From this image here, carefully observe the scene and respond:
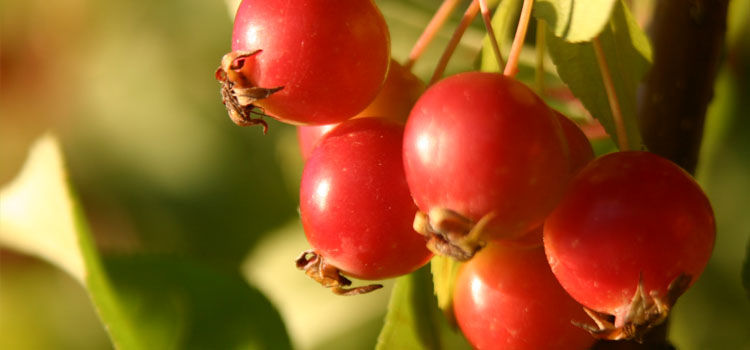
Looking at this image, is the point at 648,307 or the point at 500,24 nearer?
the point at 648,307

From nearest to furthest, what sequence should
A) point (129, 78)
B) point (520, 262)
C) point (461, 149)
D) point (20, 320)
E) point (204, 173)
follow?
point (461, 149)
point (520, 262)
point (20, 320)
point (204, 173)
point (129, 78)

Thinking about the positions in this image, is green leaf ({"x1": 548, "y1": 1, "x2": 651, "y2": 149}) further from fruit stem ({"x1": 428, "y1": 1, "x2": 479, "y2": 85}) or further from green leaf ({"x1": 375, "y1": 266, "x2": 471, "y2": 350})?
green leaf ({"x1": 375, "y1": 266, "x2": 471, "y2": 350})

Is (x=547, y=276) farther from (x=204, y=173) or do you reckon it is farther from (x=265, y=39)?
(x=204, y=173)

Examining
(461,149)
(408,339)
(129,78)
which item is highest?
(461,149)

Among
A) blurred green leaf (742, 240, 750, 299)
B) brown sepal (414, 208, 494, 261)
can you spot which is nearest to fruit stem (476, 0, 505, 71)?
brown sepal (414, 208, 494, 261)

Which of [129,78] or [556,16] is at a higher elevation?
[556,16]

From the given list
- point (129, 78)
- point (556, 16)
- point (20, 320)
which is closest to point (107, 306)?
point (556, 16)

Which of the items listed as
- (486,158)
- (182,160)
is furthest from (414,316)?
(182,160)

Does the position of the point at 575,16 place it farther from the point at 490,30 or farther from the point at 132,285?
the point at 132,285
